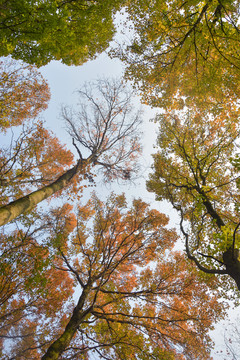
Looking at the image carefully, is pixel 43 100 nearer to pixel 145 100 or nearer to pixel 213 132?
pixel 145 100

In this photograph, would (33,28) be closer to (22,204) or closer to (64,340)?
(22,204)

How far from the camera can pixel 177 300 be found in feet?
28.0

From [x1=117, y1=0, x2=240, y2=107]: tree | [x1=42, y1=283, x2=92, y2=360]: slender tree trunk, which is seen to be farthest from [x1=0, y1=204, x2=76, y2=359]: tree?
[x1=117, y1=0, x2=240, y2=107]: tree

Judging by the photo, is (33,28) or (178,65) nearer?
(33,28)

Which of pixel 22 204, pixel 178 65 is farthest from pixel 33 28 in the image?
pixel 178 65

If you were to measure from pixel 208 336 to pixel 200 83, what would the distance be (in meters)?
8.89

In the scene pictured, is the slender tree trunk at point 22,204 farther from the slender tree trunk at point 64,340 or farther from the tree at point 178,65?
the tree at point 178,65

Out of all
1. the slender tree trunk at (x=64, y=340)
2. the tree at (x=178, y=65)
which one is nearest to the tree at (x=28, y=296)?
the slender tree trunk at (x=64, y=340)

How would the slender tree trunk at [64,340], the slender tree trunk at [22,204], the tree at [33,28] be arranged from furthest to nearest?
the slender tree trunk at [22,204], the slender tree trunk at [64,340], the tree at [33,28]

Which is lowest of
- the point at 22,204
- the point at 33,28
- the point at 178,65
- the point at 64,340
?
the point at 64,340

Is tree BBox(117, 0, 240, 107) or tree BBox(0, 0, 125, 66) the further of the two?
tree BBox(117, 0, 240, 107)

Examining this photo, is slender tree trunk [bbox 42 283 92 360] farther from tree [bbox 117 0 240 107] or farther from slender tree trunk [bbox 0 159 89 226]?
tree [bbox 117 0 240 107]

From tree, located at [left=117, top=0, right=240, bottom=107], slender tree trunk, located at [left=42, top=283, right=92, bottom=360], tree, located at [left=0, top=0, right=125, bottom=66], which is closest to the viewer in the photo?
tree, located at [left=0, top=0, right=125, bottom=66]

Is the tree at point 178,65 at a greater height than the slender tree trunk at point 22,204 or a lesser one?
greater
